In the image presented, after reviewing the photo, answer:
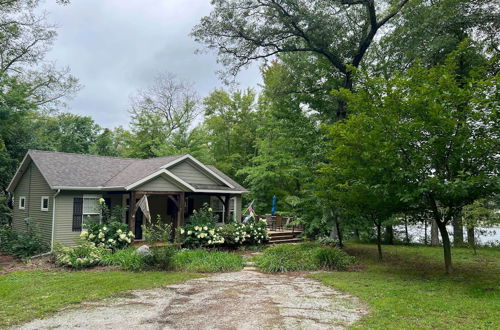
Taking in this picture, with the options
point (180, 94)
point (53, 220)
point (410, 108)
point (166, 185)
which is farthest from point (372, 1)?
point (180, 94)

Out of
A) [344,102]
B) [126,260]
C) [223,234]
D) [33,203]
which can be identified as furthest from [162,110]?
[126,260]

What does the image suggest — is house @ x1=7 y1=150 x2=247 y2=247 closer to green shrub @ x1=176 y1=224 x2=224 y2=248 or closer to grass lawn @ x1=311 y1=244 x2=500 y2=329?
green shrub @ x1=176 y1=224 x2=224 y2=248

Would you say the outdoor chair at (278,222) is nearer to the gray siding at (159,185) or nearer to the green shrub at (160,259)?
the gray siding at (159,185)

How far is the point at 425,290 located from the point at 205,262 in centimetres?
600

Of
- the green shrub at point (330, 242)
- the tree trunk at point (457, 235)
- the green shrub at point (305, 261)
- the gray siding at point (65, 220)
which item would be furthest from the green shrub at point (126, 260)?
the tree trunk at point (457, 235)

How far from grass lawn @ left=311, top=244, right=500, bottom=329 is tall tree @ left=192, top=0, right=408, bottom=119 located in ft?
25.3

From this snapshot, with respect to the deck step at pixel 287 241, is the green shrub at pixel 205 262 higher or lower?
higher

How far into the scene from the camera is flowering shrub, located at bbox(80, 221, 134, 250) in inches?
468

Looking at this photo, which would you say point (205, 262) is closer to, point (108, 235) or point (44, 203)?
point (108, 235)

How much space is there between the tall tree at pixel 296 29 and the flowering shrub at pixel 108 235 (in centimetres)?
915

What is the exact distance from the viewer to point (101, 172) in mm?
15008

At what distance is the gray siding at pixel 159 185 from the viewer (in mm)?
13533

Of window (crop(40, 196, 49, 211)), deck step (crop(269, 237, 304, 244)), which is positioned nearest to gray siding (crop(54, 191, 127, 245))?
window (crop(40, 196, 49, 211))

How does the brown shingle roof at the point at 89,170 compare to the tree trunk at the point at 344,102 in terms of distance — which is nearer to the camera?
the brown shingle roof at the point at 89,170
